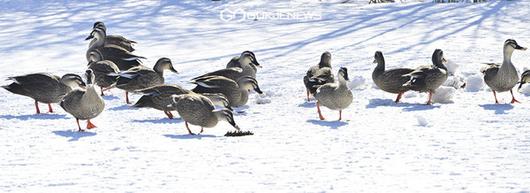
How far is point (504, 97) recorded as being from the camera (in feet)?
42.0

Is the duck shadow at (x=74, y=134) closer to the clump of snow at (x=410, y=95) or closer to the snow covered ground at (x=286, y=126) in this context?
the snow covered ground at (x=286, y=126)

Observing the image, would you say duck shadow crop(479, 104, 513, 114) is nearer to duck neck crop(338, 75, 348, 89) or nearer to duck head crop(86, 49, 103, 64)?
duck neck crop(338, 75, 348, 89)

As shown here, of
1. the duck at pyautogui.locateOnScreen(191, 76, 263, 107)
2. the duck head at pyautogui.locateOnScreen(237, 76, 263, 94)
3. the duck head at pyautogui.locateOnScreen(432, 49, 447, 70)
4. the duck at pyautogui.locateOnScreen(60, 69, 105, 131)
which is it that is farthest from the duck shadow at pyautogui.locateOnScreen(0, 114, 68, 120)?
the duck head at pyautogui.locateOnScreen(432, 49, 447, 70)

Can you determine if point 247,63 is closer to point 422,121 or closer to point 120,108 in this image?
point 120,108

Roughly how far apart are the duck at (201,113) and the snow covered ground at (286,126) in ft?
0.62

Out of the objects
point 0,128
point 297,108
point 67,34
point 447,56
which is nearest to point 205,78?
point 297,108

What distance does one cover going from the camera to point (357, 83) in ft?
44.1

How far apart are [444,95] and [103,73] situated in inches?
189

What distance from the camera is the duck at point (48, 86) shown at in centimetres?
1191

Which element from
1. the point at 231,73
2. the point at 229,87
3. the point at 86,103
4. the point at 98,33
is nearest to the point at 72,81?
the point at 86,103

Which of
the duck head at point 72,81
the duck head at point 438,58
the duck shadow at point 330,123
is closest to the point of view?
the duck shadow at point 330,123

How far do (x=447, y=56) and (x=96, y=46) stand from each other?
604 cm

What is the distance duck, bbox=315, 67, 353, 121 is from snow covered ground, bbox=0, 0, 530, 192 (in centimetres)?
24

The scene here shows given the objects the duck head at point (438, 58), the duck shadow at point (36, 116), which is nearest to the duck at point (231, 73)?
the duck shadow at point (36, 116)
